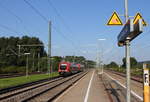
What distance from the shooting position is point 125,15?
12250mm

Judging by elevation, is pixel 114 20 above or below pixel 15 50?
below

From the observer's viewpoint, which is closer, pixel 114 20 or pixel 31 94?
pixel 114 20

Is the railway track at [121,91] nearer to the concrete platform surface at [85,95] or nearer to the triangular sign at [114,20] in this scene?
the concrete platform surface at [85,95]

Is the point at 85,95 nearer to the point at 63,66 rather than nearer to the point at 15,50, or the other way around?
the point at 63,66

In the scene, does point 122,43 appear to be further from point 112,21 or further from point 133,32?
point 133,32

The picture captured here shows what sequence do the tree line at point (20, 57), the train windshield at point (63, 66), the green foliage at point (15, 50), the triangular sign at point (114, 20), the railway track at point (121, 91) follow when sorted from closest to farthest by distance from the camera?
the triangular sign at point (114, 20) → the railway track at point (121, 91) → the train windshield at point (63, 66) → the tree line at point (20, 57) → the green foliage at point (15, 50)

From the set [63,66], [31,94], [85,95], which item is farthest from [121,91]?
[63,66]

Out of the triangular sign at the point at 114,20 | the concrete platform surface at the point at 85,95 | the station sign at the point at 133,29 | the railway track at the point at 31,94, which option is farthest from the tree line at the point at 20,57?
the station sign at the point at 133,29

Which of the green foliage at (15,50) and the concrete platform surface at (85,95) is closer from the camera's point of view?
the concrete platform surface at (85,95)

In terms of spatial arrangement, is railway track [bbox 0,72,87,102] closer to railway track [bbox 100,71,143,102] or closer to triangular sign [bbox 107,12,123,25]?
railway track [bbox 100,71,143,102]

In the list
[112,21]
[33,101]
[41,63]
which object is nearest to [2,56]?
[41,63]

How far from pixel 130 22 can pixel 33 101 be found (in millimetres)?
10711

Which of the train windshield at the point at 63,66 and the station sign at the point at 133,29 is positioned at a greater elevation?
the station sign at the point at 133,29

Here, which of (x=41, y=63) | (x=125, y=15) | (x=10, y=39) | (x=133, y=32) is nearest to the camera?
(x=133, y=32)
